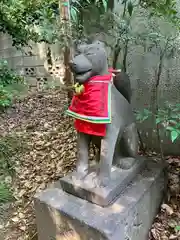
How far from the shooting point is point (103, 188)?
157 centimetres

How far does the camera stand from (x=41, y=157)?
9.43 feet

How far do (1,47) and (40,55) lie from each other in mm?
1346

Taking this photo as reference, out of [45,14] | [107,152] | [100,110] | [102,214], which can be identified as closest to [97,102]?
[100,110]

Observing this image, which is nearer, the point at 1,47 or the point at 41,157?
the point at 41,157

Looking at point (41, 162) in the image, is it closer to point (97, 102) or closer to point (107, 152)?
point (107, 152)

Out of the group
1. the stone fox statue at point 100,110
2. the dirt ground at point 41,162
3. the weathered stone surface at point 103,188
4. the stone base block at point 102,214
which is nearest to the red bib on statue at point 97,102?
the stone fox statue at point 100,110

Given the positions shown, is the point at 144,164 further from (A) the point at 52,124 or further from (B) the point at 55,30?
(A) the point at 52,124

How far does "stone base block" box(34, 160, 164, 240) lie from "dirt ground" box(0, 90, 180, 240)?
165mm

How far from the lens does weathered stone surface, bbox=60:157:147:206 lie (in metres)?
1.56

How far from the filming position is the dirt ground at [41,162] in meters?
1.98

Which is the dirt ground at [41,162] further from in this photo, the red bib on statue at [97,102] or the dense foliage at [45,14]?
the dense foliage at [45,14]

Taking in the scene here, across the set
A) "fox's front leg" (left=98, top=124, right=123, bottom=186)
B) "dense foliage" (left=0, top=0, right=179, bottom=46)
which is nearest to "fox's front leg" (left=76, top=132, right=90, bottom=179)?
"fox's front leg" (left=98, top=124, right=123, bottom=186)

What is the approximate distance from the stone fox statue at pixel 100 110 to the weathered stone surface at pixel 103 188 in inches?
1.7

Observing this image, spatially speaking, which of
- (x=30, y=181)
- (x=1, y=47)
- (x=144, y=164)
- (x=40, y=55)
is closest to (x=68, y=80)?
(x=30, y=181)
